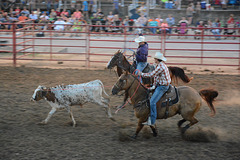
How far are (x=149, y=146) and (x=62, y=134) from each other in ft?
5.45

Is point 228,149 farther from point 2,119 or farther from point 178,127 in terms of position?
point 2,119

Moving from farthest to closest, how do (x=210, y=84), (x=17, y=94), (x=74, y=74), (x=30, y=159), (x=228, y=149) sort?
(x=74, y=74), (x=210, y=84), (x=17, y=94), (x=228, y=149), (x=30, y=159)

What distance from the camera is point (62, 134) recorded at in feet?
20.0

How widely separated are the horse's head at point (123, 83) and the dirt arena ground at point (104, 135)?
77cm

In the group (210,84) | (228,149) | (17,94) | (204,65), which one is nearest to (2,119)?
(17,94)

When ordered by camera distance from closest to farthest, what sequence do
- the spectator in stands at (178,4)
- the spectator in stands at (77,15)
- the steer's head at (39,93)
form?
1. the steer's head at (39,93)
2. the spectator in stands at (77,15)
3. the spectator in stands at (178,4)

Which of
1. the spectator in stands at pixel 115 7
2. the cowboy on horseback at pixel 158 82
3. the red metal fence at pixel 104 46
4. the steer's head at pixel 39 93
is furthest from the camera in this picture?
the spectator in stands at pixel 115 7

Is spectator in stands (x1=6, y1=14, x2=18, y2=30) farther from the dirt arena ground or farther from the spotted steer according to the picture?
the spotted steer

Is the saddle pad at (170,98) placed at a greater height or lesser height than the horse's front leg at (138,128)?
greater

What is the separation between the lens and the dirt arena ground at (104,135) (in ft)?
17.1

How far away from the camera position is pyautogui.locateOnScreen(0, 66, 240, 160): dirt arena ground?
5.23 metres

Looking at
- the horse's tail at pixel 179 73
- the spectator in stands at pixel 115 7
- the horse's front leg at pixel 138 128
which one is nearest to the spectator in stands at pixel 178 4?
the spectator in stands at pixel 115 7

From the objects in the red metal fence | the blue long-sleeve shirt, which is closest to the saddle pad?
the blue long-sleeve shirt

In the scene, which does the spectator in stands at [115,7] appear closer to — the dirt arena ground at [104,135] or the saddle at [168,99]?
the dirt arena ground at [104,135]
